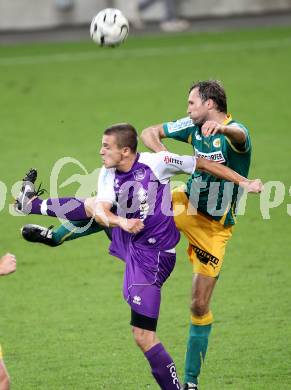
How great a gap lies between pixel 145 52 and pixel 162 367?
50.4 feet

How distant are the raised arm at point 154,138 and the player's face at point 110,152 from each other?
75cm

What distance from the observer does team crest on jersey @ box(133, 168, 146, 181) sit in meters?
7.41

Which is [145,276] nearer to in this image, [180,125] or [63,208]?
[63,208]

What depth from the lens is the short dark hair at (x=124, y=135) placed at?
730 centimetres

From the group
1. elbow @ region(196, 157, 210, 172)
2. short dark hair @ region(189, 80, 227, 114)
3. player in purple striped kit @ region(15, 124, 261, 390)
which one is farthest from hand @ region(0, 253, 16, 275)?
short dark hair @ region(189, 80, 227, 114)

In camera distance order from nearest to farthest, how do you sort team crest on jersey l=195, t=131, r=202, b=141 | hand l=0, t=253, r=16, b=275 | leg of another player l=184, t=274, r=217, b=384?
hand l=0, t=253, r=16, b=275 → leg of another player l=184, t=274, r=217, b=384 → team crest on jersey l=195, t=131, r=202, b=141

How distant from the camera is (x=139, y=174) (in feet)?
24.3

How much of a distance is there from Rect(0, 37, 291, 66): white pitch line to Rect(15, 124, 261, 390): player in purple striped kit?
46.5 ft

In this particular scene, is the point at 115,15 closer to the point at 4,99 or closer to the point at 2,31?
the point at 4,99

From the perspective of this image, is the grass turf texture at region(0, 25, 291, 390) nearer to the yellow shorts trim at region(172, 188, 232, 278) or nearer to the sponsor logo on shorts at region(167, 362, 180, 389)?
the sponsor logo on shorts at region(167, 362, 180, 389)

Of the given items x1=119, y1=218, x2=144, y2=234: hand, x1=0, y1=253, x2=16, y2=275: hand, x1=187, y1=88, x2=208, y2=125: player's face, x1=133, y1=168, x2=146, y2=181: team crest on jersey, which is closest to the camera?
x1=0, y1=253, x2=16, y2=275: hand

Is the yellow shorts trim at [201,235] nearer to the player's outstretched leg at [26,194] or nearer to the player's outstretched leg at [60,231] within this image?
the player's outstretched leg at [60,231]

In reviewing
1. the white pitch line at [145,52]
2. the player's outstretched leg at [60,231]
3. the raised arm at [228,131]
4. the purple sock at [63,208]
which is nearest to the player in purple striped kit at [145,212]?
the raised arm at [228,131]

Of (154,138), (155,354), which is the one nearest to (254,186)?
(154,138)
